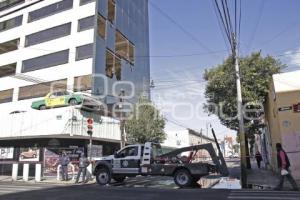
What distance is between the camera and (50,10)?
41344mm

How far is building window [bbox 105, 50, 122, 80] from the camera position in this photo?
38475mm

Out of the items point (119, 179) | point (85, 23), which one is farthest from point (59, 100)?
point (119, 179)

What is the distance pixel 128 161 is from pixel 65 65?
69.6ft

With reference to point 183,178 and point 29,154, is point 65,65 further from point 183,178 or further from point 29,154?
point 183,178

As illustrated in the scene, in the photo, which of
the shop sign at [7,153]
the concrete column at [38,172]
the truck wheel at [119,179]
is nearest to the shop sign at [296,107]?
the truck wheel at [119,179]

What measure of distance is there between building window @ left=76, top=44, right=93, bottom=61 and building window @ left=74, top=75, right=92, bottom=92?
7.19 ft

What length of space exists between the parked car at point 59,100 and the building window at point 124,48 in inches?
452

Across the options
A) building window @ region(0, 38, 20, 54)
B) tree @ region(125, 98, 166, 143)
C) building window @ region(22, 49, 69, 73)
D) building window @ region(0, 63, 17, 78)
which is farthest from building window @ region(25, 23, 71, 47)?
tree @ region(125, 98, 166, 143)

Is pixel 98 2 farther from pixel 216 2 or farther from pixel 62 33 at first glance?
pixel 216 2

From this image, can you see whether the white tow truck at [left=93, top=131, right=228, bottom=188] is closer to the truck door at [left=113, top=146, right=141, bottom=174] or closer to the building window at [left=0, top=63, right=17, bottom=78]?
the truck door at [left=113, top=146, right=141, bottom=174]

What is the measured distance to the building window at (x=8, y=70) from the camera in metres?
43.1

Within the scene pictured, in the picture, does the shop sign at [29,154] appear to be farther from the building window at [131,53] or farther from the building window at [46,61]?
the building window at [131,53]

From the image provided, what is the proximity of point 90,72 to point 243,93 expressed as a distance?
16.2 metres

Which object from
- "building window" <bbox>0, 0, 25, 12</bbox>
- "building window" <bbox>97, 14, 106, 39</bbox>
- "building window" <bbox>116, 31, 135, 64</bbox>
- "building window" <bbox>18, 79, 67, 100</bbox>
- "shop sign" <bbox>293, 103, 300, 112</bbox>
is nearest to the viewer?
"shop sign" <bbox>293, 103, 300, 112</bbox>
